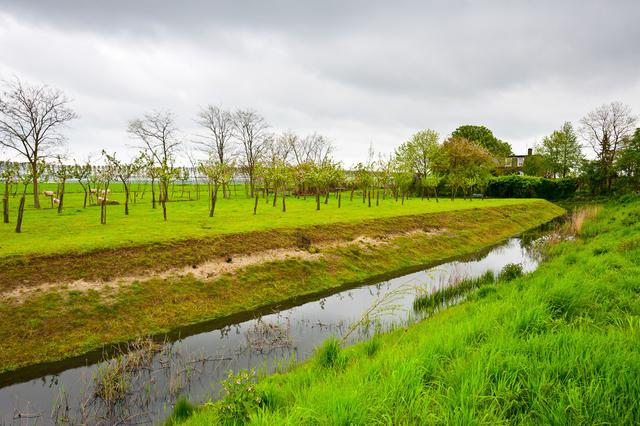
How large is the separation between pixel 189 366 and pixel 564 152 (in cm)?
9670

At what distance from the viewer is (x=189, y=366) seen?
940 centimetres

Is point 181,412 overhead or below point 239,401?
below

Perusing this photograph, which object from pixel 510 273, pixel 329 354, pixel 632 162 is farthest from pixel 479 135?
pixel 329 354

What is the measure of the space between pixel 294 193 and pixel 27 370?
5755cm

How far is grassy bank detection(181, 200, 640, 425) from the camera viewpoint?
4.25 metres

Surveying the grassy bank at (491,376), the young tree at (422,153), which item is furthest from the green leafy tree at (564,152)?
the grassy bank at (491,376)

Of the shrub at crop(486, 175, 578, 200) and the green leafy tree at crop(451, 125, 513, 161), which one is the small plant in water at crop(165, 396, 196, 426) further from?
the green leafy tree at crop(451, 125, 513, 161)

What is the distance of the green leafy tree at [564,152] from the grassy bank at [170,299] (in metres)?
74.0

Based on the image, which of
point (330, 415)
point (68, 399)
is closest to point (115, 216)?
point (68, 399)

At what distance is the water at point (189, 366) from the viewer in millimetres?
7676

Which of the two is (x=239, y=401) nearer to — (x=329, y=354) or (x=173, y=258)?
(x=329, y=354)

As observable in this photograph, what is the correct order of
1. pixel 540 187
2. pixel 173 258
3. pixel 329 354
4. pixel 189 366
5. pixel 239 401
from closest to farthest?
pixel 239 401 → pixel 329 354 → pixel 189 366 → pixel 173 258 → pixel 540 187

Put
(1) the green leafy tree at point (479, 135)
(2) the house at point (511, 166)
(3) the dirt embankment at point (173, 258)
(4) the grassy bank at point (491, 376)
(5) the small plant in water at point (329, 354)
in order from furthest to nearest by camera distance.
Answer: (2) the house at point (511, 166), (1) the green leafy tree at point (479, 135), (3) the dirt embankment at point (173, 258), (5) the small plant in water at point (329, 354), (4) the grassy bank at point (491, 376)

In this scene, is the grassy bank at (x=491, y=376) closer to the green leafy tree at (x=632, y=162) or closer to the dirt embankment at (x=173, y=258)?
the dirt embankment at (x=173, y=258)
